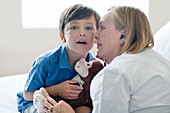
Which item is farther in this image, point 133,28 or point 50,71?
point 50,71

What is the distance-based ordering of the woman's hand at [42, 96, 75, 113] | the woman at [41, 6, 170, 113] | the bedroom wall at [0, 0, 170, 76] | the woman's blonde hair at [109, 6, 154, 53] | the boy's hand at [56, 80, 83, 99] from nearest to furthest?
the woman at [41, 6, 170, 113], the woman's blonde hair at [109, 6, 154, 53], the woman's hand at [42, 96, 75, 113], the boy's hand at [56, 80, 83, 99], the bedroom wall at [0, 0, 170, 76]

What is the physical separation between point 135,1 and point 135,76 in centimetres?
209

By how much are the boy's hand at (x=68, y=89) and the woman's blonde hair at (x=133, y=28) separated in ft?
1.09

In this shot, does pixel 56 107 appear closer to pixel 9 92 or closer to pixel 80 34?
pixel 80 34

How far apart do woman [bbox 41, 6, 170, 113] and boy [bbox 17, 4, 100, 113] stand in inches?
9.9

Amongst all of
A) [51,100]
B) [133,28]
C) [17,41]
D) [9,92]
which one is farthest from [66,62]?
[17,41]

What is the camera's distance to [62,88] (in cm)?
141

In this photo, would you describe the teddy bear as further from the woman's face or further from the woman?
the woman

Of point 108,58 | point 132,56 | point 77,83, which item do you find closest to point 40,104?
point 77,83

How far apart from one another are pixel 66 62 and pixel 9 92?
0.54 metres

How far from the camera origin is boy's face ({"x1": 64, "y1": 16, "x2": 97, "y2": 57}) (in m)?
1.44

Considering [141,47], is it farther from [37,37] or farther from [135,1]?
[135,1]

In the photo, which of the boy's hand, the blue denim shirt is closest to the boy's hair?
the blue denim shirt

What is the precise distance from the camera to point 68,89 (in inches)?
55.1
